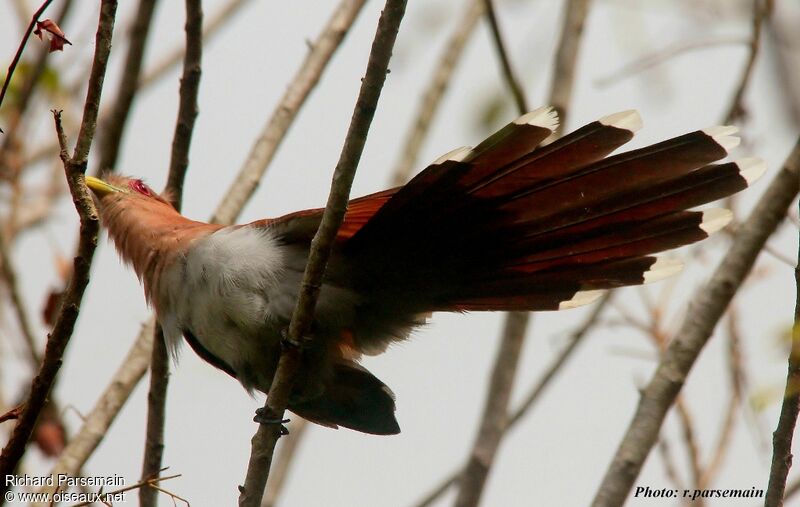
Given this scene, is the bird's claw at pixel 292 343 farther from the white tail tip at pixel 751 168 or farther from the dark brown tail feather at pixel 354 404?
the white tail tip at pixel 751 168

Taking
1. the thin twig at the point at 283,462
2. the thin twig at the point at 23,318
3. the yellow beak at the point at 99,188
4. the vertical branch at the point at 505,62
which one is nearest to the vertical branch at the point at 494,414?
the vertical branch at the point at 505,62

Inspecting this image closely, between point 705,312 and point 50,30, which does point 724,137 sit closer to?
point 705,312

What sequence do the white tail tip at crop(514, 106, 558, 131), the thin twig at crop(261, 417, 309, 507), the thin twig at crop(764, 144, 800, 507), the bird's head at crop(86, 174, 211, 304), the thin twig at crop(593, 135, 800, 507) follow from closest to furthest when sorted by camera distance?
the thin twig at crop(764, 144, 800, 507), the white tail tip at crop(514, 106, 558, 131), the thin twig at crop(593, 135, 800, 507), the bird's head at crop(86, 174, 211, 304), the thin twig at crop(261, 417, 309, 507)

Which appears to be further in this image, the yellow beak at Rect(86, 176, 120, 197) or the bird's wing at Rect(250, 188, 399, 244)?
the yellow beak at Rect(86, 176, 120, 197)

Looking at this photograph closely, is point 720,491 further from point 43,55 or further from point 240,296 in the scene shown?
point 43,55

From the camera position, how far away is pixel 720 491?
3195mm

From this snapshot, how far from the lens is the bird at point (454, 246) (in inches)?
111

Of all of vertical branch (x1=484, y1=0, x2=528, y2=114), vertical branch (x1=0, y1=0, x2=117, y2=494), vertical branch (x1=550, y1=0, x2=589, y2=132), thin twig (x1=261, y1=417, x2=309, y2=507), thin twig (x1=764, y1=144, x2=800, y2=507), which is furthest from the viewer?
thin twig (x1=261, y1=417, x2=309, y2=507)

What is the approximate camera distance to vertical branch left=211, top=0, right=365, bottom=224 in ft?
11.8

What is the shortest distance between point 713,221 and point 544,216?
1.69 feet

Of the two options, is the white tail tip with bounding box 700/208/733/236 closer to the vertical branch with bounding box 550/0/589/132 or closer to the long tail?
the long tail

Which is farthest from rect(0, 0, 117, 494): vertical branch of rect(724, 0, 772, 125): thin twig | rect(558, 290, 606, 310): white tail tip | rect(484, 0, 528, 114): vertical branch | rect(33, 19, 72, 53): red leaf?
rect(724, 0, 772, 125): thin twig

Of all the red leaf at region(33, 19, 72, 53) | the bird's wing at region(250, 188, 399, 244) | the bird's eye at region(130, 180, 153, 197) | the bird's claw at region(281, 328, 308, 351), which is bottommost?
the bird's claw at region(281, 328, 308, 351)

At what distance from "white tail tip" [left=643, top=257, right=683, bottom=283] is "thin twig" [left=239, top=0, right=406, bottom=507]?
1.18 m
